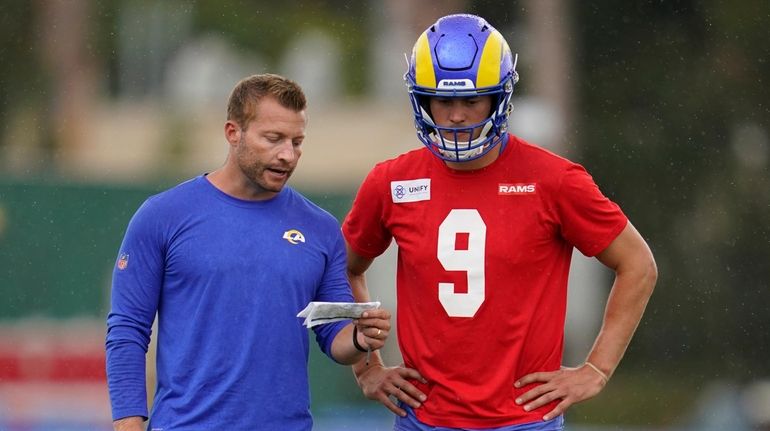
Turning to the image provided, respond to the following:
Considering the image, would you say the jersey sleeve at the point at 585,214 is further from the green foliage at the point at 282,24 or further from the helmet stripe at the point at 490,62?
the green foliage at the point at 282,24

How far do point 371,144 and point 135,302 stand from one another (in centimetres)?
1903

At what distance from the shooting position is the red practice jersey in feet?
17.3

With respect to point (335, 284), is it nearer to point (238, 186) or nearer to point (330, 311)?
point (330, 311)

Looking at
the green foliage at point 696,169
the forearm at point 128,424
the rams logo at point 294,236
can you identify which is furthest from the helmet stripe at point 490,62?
the green foliage at point 696,169

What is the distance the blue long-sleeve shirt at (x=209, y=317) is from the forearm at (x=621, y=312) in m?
1.15

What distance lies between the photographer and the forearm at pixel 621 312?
17.8ft

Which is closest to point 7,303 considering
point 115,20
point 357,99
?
point 357,99

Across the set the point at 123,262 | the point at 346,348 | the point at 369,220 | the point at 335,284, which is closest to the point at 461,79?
the point at 369,220

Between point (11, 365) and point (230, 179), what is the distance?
7620mm

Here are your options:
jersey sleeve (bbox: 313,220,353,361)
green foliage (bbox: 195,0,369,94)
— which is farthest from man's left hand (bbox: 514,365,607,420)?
green foliage (bbox: 195,0,369,94)

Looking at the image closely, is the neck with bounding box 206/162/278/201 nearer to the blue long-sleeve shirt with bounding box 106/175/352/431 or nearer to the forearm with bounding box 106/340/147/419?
the blue long-sleeve shirt with bounding box 106/175/352/431

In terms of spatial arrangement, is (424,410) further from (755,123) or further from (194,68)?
(194,68)

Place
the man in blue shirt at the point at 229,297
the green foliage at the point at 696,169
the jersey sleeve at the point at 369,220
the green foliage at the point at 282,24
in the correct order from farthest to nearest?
the green foliage at the point at 282,24
the green foliage at the point at 696,169
the jersey sleeve at the point at 369,220
the man in blue shirt at the point at 229,297

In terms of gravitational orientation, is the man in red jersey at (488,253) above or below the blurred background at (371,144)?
above
